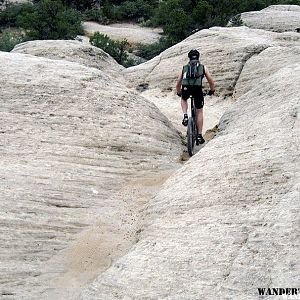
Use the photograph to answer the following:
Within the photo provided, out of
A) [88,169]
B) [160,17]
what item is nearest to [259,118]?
[88,169]

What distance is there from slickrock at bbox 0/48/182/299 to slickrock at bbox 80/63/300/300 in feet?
2.62

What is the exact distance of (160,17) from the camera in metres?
29.9

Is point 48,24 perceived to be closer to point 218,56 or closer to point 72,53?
point 72,53

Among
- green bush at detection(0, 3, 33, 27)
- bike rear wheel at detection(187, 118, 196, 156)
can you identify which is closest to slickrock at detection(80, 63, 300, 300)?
bike rear wheel at detection(187, 118, 196, 156)

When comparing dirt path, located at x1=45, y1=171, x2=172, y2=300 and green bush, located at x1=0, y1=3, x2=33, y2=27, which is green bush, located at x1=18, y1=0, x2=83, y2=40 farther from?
dirt path, located at x1=45, y1=171, x2=172, y2=300

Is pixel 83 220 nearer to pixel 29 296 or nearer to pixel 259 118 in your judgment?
pixel 29 296

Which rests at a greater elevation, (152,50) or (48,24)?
(48,24)

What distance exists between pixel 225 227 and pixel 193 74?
4513 millimetres

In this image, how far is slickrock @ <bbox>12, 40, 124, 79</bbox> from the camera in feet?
57.1

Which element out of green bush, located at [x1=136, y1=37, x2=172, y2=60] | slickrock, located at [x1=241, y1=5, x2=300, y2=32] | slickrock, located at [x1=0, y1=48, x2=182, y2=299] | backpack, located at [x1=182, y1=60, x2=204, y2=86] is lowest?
green bush, located at [x1=136, y1=37, x2=172, y2=60]

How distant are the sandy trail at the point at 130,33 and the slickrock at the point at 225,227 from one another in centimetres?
2966

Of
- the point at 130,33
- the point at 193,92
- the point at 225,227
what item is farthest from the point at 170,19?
the point at 225,227

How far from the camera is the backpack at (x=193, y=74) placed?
1048 cm

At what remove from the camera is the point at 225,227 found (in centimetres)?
655
